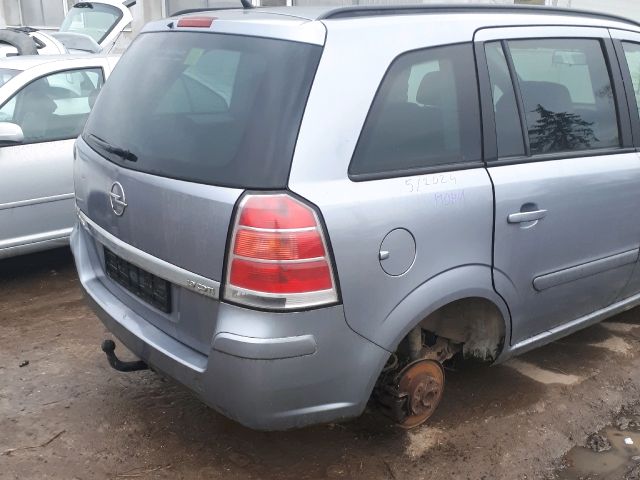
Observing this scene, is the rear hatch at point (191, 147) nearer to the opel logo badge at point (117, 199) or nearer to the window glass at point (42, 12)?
the opel logo badge at point (117, 199)

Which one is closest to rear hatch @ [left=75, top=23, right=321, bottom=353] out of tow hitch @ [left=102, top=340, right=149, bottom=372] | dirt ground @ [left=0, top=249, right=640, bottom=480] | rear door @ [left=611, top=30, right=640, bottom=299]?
tow hitch @ [left=102, top=340, right=149, bottom=372]

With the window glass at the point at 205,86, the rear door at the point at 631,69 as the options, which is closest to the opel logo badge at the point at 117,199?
the window glass at the point at 205,86

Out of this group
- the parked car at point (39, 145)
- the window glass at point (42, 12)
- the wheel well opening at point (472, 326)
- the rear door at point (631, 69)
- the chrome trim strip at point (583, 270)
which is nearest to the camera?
the wheel well opening at point (472, 326)

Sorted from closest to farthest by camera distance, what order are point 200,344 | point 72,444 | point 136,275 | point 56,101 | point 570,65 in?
1. point 200,344
2. point 136,275
3. point 72,444
4. point 570,65
5. point 56,101

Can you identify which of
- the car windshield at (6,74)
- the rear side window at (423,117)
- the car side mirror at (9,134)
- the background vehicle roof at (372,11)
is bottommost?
the car side mirror at (9,134)

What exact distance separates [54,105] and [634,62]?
374 cm

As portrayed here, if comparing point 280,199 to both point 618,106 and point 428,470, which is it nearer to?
point 428,470

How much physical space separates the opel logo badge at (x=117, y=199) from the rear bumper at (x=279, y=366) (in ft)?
1.74

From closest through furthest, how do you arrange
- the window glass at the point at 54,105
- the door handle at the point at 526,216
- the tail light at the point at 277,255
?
1. the tail light at the point at 277,255
2. the door handle at the point at 526,216
3. the window glass at the point at 54,105

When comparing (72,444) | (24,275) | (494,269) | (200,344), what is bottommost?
(24,275)

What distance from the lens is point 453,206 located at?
8.15ft

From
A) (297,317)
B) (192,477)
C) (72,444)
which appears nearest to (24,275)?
(72,444)

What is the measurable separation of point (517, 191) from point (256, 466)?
156 centimetres

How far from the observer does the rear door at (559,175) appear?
2.72 metres
